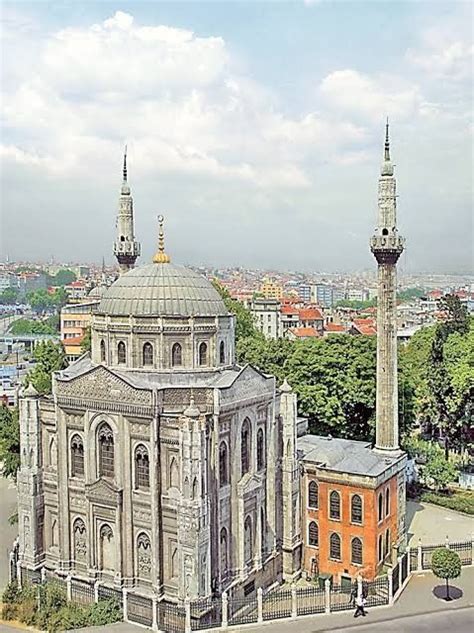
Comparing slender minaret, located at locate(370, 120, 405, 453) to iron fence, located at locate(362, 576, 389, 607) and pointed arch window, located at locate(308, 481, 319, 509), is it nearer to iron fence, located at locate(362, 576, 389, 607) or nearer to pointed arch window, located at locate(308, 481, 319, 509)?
pointed arch window, located at locate(308, 481, 319, 509)

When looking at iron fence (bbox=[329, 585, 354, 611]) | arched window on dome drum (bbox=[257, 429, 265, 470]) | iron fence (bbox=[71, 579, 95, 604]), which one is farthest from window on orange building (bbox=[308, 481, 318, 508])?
iron fence (bbox=[71, 579, 95, 604])

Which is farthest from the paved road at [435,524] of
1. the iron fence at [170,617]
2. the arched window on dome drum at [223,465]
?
the iron fence at [170,617]

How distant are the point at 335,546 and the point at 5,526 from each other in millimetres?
14935

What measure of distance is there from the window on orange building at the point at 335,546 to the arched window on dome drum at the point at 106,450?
902 cm

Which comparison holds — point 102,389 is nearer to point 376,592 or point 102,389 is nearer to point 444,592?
point 376,592

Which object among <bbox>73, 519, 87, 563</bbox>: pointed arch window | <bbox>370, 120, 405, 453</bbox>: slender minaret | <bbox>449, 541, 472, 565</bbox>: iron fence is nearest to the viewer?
<bbox>73, 519, 87, 563</bbox>: pointed arch window

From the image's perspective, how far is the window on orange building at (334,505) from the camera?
26.3 m

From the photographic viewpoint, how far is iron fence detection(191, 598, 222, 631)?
69.2 ft

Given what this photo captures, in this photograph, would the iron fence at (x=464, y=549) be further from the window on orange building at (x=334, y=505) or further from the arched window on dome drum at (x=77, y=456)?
the arched window on dome drum at (x=77, y=456)

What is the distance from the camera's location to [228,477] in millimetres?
23281

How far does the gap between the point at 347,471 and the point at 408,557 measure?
3823 mm

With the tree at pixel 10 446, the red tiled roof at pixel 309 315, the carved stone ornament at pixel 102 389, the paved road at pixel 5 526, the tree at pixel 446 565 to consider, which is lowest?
the paved road at pixel 5 526

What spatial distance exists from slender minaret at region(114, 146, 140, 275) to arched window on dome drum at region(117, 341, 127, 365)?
17275 millimetres

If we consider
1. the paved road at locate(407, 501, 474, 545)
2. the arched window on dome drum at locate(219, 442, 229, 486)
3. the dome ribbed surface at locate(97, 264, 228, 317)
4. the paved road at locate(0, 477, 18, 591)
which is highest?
the dome ribbed surface at locate(97, 264, 228, 317)
